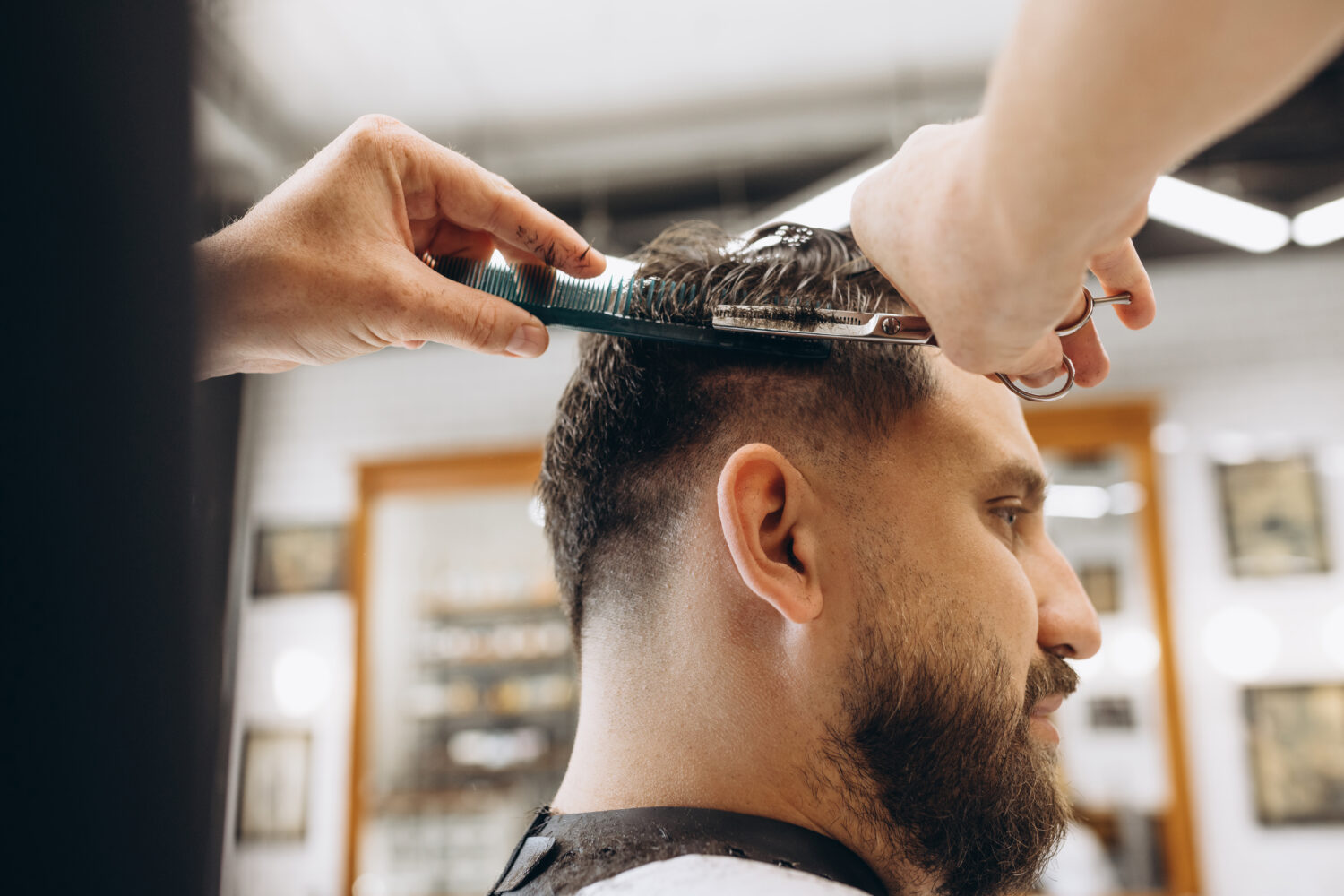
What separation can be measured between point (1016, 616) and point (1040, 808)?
264 mm

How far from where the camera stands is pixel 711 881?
959 mm

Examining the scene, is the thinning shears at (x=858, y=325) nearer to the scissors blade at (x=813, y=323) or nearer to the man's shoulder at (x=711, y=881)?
the scissors blade at (x=813, y=323)

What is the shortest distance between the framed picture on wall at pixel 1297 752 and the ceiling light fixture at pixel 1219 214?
2984 millimetres

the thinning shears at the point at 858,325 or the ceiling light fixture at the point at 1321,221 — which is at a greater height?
the ceiling light fixture at the point at 1321,221

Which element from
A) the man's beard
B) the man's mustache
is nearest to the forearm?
the man's beard

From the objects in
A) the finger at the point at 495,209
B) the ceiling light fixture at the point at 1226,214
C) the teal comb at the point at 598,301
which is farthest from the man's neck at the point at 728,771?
the ceiling light fixture at the point at 1226,214

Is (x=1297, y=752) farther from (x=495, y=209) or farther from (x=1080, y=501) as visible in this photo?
(x=495, y=209)

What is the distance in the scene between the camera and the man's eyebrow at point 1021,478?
Answer: 1.27 m

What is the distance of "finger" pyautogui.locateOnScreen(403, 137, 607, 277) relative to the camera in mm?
1063

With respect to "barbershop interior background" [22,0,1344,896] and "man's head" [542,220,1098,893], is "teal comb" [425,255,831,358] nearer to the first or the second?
"man's head" [542,220,1098,893]

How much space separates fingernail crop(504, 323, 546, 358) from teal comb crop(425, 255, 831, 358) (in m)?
0.04

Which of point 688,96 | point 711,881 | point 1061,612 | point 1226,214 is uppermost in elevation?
point 688,96

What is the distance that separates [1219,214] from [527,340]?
3346mm

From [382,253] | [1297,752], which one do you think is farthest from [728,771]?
[1297,752]
